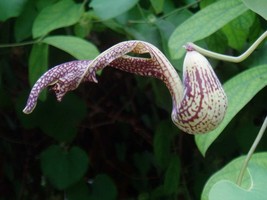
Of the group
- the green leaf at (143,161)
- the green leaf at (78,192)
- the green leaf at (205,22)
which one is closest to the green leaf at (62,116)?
the green leaf at (78,192)

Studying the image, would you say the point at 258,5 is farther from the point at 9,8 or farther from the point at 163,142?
the point at 163,142

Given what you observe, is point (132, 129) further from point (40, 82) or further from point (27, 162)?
point (40, 82)

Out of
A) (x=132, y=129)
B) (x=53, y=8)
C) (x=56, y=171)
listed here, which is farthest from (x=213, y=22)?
(x=132, y=129)

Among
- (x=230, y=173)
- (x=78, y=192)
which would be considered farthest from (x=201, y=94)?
(x=78, y=192)

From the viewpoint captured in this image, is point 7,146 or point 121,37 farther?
point 7,146

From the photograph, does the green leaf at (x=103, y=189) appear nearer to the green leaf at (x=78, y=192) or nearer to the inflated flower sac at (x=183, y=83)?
the green leaf at (x=78, y=192)
